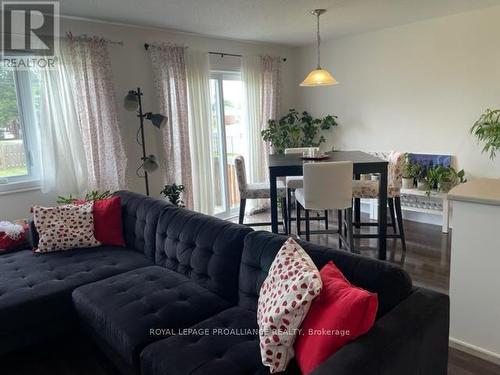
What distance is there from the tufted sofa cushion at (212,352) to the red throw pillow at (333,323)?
0.13 metres

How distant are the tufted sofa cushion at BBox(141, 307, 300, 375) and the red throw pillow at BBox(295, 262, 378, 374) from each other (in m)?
0.13

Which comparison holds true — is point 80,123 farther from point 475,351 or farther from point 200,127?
point 475,351

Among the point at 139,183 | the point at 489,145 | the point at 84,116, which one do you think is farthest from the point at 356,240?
the point at 84,116

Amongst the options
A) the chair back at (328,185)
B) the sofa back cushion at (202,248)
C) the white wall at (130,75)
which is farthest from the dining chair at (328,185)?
the white wall at (130,75)

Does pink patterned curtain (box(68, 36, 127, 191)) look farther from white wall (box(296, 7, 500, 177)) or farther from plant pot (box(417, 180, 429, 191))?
plant pot (box(417, 180, 429, 191))

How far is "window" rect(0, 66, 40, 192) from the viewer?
3.34 metres

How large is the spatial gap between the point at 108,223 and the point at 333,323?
2.22 m

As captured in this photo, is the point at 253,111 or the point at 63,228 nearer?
the point at 63,228

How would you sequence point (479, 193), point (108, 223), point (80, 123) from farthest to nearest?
point (80, 123) < point (108, 223) < point (479, 193)

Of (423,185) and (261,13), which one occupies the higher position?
(261,13)

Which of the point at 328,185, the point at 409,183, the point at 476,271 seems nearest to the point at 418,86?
the point at 409,183

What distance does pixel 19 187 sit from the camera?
343 cm

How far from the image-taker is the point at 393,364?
4.07 feet

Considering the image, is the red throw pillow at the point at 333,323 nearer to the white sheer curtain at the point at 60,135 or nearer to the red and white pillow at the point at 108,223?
the red and white pillow at the point at 108,223
